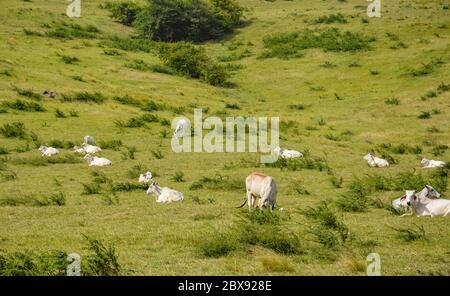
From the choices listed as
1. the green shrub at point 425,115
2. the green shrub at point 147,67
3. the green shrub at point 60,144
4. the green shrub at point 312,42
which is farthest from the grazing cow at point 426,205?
the green shrub at point 312,42

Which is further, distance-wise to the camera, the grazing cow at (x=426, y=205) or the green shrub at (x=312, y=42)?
the green shrub at (x=312, y=42)

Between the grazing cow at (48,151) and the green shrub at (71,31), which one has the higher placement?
the green shrub at (71,31)

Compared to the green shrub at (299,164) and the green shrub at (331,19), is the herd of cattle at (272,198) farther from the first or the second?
the green shrub at (331,19)

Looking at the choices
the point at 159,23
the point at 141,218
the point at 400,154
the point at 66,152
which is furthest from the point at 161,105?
the point at 159,23

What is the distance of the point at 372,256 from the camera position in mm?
12797

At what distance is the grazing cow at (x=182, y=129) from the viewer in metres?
35.6

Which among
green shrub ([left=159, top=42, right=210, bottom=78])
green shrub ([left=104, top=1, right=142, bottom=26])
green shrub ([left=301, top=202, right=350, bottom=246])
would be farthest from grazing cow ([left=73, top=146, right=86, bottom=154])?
green shrub ([left=104, top=1, right=142, bottom=26])

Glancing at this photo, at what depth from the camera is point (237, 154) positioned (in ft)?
105

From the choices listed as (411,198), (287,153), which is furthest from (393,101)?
(411,198)

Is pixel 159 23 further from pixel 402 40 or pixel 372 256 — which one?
pixel 372 256

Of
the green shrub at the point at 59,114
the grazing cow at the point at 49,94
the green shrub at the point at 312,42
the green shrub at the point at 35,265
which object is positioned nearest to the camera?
the green shrub at the point at 35,265

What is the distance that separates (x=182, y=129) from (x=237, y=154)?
18.4 ft

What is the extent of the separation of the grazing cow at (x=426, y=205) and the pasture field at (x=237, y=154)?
3.08 feet

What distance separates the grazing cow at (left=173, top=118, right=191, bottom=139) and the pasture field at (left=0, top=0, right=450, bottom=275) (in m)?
1.12
